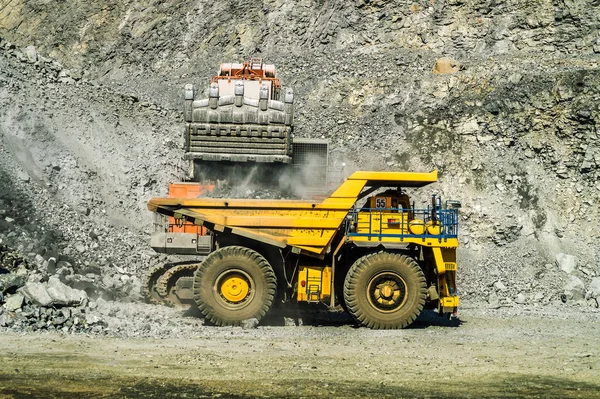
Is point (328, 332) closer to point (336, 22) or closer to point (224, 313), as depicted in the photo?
point (224, 313)

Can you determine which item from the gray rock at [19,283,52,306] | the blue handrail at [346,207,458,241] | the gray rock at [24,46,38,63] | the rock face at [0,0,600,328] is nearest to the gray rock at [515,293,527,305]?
the rock face at [0,0,600,328]

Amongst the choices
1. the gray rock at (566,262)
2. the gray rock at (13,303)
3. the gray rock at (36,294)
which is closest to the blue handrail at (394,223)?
the gray rock at (36,294)

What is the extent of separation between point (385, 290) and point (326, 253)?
3.90ft

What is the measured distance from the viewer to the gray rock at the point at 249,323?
43.7 ft

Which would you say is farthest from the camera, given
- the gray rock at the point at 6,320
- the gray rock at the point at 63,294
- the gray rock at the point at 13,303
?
the gray rock at the point at 63,294

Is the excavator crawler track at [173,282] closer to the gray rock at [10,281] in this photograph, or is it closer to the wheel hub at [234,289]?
the wheel hub at [234,289]

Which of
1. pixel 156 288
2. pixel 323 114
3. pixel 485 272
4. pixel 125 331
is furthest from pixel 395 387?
pixel 323 114

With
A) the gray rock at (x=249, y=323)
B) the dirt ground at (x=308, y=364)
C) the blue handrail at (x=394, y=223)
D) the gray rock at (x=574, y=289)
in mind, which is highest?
the blue handrail at (x=394, y=223)

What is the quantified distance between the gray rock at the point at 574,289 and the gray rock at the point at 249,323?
8.88 m

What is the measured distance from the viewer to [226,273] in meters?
13.5

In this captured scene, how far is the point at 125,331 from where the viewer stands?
489 inches

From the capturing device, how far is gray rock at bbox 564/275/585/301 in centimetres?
1889

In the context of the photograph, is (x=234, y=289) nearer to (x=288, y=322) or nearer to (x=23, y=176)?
(x=288, y=322)

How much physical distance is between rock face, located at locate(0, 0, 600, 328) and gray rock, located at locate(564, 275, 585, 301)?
0.18 feet
